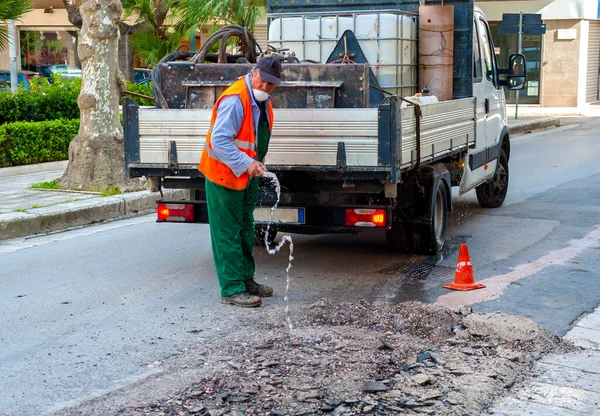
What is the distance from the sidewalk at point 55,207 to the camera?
985 cm

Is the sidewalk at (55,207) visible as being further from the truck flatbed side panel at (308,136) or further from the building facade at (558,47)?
the building facade at (558,47)

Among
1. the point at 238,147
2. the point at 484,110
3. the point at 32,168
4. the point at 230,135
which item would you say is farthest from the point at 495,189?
the point at 32,168

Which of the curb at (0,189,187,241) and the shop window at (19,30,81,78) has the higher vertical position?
the shop window at (19,30,81,78)

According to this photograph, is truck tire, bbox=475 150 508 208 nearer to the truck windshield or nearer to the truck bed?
the truck windshield

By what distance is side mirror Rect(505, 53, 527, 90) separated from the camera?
1103cm

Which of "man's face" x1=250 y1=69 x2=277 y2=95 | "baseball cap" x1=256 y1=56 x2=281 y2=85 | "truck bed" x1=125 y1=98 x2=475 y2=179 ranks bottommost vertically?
"truck bed" x1=125 y1=98 x2=475 y2=179

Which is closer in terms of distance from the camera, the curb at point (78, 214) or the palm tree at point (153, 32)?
the curb at point (78, 214)

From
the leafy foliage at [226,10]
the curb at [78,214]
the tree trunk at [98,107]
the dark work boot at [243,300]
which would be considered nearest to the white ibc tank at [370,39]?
the curb at [78,214]

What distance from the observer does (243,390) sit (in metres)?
4.74

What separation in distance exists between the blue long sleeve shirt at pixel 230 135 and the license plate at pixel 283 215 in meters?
1.03

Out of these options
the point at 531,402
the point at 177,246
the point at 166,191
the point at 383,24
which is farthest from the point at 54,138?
the point at 531,402

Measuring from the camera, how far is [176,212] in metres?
7.68

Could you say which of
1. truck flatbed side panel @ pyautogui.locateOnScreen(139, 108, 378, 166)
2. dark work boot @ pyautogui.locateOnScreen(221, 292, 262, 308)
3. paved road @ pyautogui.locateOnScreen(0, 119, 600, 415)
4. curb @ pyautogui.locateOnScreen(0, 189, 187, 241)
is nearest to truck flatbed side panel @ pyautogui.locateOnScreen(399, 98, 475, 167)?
truck flatbed side panel @ pyautogui.locateOnScreen(139, 108, 378, 166)

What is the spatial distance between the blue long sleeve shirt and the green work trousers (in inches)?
11.0
